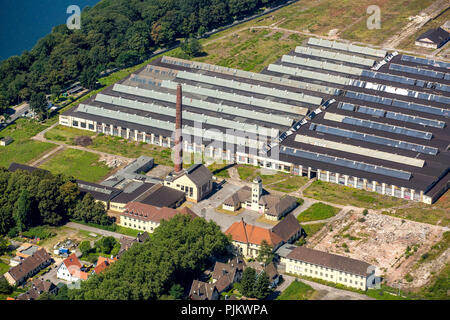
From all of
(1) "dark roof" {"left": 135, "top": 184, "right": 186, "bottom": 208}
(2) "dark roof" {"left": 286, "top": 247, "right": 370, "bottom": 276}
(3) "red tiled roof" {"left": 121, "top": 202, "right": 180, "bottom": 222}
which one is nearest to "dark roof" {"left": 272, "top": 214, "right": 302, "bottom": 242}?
(2) "dark roof" {"left": 286, "top": 247, "right": 370, "bottom": 276}

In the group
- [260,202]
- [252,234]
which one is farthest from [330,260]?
[260,202]

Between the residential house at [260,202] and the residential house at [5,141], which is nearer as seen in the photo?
the residential house at [260,202]

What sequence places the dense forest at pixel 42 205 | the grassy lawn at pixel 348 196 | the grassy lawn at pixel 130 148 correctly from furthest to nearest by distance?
the grassy lawn at pixel 130 148, the grassy lawn at pixel 348 196, the dense forest at pixel 42 205

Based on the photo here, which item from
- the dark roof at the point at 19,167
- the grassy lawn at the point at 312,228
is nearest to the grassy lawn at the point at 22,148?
the dark roof at the point at 19,167

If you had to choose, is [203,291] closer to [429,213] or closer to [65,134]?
[429,213]

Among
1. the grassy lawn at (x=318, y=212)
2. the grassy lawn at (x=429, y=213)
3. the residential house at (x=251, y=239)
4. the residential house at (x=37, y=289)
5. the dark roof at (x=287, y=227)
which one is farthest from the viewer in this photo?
the grassy lawn at (x=318, y=212)

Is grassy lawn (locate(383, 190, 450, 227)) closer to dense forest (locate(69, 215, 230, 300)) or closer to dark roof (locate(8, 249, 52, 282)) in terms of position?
dense forest (locate(69, 215, 230, 300))

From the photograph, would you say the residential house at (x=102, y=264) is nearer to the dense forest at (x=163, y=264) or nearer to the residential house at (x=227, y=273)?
the dense forest at (x=163, y=264)
